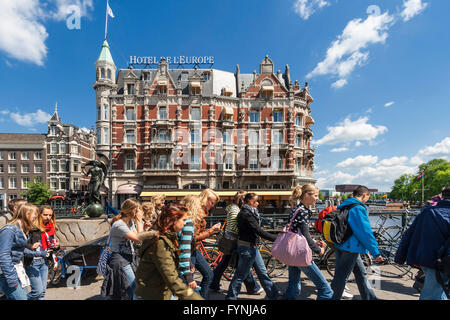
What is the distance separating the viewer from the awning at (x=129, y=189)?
23047 millimetres

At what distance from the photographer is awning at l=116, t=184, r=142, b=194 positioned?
23.0m

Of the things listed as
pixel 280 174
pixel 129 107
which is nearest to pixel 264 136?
pixel 280 174

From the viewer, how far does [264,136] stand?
2484 centimetres

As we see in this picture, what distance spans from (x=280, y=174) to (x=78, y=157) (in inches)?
1316

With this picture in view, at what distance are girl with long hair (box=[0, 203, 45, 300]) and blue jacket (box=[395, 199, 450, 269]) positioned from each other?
5088 mm

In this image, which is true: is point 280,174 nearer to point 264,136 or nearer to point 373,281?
point 264,136

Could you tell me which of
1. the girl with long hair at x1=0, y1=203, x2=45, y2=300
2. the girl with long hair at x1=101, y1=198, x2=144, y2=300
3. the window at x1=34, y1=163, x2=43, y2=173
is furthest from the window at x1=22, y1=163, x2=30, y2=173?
the girl with long hair at x1=101, y1=198, x2=144, y2=300

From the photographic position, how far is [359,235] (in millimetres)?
3225

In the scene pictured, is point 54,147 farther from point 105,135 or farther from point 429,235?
point 429,235

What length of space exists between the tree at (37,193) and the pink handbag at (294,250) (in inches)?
1569

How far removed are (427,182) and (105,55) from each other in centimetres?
6905

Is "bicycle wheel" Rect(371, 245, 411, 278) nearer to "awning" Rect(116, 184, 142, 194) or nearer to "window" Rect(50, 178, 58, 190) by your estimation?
"awning" Rect(116, 184, 142, 194)

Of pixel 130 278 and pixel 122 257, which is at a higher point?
pixel 122 257

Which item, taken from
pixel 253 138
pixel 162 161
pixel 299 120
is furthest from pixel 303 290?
pixel 299 120
